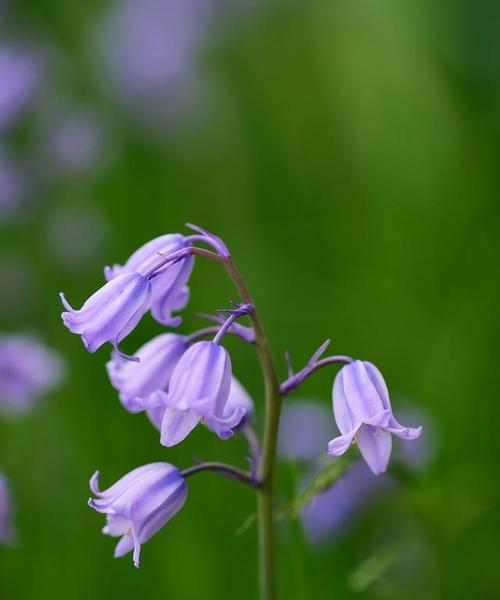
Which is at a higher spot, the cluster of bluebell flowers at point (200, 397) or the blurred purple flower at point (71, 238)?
the cluster of bluebell flowers at point (200, 397)

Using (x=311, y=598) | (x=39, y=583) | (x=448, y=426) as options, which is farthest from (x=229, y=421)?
(x=448, y=426)

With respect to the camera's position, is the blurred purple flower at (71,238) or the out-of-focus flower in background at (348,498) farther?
the blurred purple flower at (71,238)

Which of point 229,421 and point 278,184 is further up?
point 229,421

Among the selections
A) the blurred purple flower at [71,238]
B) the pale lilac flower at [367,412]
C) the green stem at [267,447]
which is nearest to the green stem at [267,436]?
the green stem at [267,447]

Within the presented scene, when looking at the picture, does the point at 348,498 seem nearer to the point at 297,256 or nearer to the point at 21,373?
the point at 21,373

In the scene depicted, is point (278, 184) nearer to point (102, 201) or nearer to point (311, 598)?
point (102, 201)

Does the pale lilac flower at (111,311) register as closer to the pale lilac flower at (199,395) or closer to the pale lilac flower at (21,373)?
Result: the pale lilac flower at (199,395)
